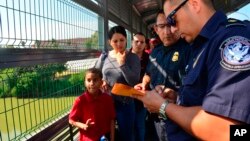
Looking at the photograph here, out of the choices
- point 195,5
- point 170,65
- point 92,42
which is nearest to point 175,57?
point 170,65

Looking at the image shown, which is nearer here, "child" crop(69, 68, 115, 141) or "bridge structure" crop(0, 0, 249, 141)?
"bridge structure" crop(0, 0, 249, 141)

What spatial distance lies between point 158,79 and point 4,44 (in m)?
1.43

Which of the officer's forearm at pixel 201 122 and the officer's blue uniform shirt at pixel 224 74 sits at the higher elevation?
the officer's blue uniform shirt at pixel 224 74

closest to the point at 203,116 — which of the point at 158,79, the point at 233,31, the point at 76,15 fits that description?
the point at 233,31

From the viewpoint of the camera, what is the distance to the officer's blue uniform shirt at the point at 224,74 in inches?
44.2

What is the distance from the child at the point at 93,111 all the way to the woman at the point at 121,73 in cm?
37

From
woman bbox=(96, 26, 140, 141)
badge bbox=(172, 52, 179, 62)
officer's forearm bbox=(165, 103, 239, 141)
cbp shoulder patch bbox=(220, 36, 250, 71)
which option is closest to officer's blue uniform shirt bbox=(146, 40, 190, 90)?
badge bbox=(172, 52, 179, 62)

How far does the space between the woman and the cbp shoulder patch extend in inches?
95.2

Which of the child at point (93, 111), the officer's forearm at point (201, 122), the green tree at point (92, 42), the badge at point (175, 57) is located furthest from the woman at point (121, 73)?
the officer's forearm at point (201, 122)

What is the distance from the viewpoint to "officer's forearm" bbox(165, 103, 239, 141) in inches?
46.4

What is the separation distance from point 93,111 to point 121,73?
0.64 metres

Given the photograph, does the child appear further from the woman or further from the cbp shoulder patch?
the cbp shoulder patch

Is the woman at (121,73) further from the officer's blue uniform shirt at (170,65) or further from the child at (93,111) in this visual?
the officer's blue uniform shirt at (170,65)

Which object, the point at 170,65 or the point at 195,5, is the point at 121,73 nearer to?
the point at 170,65
